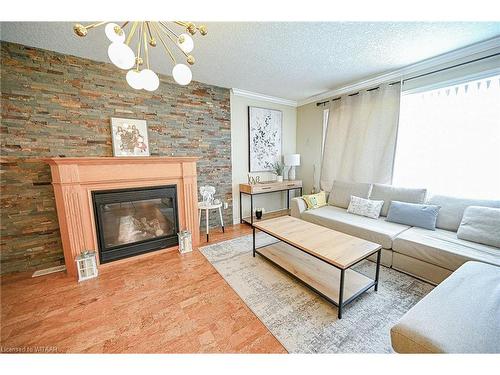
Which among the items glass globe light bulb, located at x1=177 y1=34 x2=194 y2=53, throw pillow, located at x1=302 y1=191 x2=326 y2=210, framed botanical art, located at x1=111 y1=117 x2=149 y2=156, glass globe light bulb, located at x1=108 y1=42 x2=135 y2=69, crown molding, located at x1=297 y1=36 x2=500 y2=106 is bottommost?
throw pillow, located at x1=302 y1=191 x2=326 y2=210

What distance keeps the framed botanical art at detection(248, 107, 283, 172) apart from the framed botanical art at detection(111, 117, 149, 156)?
5.93ft

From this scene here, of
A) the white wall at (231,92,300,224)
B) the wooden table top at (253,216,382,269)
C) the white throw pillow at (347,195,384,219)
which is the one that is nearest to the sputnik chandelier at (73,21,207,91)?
the wooden table top at (253,216,382,269)

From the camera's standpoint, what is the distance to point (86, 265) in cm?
194

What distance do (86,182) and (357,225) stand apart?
10.5 feet

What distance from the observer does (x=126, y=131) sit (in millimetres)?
2439

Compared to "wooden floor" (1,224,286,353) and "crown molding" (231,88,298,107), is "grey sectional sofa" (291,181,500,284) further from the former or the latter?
"crown molding" (231,88,298,107)

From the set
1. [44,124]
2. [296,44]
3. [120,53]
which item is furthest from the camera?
[44,124]

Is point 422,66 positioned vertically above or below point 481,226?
above

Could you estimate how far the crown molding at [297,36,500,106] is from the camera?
1.93 meters

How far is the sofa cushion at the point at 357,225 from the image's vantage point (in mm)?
2102

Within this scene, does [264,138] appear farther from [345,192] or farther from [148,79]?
[148,79]

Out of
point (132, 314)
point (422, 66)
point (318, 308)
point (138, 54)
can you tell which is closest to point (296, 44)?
point (138, 54)

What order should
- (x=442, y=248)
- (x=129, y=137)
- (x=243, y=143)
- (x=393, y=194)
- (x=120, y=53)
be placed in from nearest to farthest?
(x=120, y=53), (x=442, y=248), (x=129, y=137), (x=393, y=194), (x=243, y=143)
